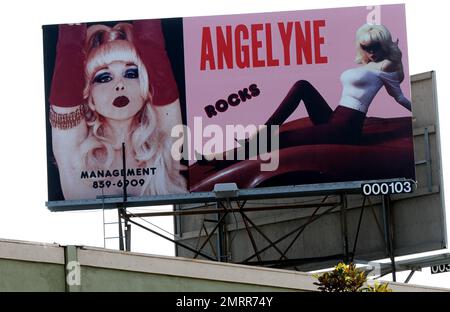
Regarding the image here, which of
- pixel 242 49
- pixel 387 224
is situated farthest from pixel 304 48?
pixel 387 224

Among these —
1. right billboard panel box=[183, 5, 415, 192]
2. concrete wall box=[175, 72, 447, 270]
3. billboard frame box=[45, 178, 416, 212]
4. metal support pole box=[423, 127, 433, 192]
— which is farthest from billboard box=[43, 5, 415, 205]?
concrete wall box=[175, 72, 447, 270]

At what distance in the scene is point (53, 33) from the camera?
149 ft

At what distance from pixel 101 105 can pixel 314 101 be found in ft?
18.4

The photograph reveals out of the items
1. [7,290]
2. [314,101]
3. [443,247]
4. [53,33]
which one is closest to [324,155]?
[314,101]

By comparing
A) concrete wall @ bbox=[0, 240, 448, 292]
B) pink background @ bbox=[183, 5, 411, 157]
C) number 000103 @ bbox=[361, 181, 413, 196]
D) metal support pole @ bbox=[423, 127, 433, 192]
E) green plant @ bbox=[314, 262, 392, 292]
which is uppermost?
pink background @ bbox=[183, 5, 411, 157]

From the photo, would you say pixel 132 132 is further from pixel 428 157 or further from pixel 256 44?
pixel 428 157

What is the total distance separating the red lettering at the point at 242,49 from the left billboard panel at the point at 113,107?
150 cm

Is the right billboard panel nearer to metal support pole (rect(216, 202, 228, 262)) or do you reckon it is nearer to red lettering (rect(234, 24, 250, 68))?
red lettering (rect(234, 24, 250, 68))

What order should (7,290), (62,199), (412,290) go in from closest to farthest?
(7,290)
(412,290)
(62,199)

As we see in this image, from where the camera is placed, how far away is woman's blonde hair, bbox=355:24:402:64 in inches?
1762

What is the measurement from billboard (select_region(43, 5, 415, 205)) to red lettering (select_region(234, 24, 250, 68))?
26 mm

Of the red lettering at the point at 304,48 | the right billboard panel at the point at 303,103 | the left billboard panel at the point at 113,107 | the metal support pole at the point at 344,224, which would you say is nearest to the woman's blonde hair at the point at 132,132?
the left billboard panel at the point at 113,107

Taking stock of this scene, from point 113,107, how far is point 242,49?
3.73 metres
